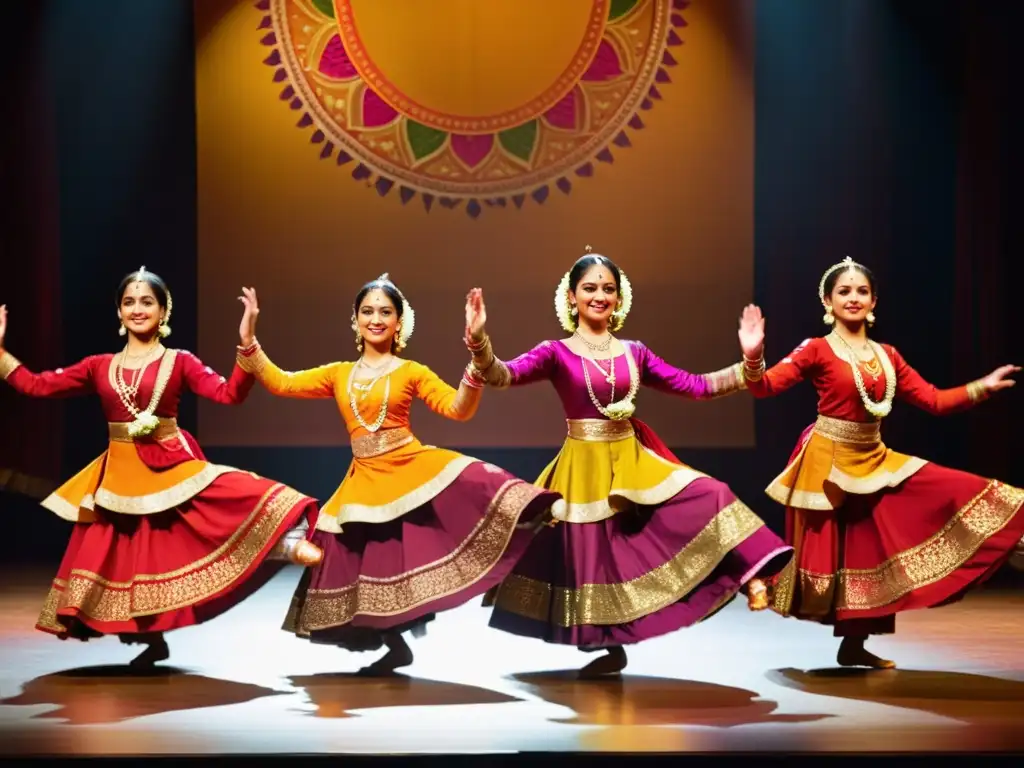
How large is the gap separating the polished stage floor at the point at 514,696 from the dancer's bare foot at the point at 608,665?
7cm

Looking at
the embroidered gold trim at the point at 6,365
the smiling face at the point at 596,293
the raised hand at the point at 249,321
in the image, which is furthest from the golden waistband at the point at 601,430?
the embroidered gold trim at the point at 6,365

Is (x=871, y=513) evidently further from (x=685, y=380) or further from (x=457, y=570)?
(x=457, y=570)

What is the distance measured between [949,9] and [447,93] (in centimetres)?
225

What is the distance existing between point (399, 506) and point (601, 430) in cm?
63

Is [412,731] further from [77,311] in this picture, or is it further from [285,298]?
[77,311]

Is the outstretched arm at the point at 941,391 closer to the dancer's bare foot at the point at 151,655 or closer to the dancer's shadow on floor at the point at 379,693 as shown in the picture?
the dancer's shadow on floor at the point at 379,693

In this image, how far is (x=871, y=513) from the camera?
396cm

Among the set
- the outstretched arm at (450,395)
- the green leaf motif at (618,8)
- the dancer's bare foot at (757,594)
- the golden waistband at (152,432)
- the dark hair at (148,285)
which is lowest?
the dancer's bare foot at (757,594)

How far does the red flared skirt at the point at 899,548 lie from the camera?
3768 millimetres

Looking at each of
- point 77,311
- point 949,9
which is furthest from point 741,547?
point 77,311

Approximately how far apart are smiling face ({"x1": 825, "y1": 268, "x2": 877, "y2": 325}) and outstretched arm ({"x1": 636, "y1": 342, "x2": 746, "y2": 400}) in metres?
0.40

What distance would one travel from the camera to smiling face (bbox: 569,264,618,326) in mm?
3975

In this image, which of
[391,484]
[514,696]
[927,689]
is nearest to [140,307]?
[391,484]

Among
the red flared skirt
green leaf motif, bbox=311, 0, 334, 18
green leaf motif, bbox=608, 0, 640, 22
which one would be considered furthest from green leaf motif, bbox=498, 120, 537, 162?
the red flared skirt
